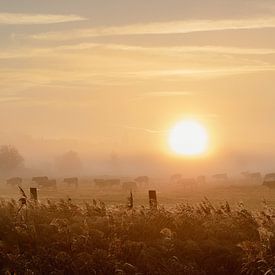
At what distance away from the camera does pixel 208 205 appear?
18453 mm

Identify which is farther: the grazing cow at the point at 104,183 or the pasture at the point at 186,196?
the grazing cow at the point at 104,183

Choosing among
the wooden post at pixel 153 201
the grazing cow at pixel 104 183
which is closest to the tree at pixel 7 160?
the grazing cow at pixel 104 183

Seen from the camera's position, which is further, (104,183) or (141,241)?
(104,183)

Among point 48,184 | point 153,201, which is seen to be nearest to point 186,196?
point 48,184

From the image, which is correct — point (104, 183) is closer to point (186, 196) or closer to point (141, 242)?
point (186, 196)

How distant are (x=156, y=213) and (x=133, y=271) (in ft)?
10.7

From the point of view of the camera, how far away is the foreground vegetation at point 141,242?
48.1 ft

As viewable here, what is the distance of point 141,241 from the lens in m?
16.1

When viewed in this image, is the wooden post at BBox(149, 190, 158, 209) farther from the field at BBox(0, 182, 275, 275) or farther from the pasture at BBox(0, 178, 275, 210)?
the pasture at BBox(0, 178, 275, 210)

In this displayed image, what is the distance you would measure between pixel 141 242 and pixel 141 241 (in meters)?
0.52

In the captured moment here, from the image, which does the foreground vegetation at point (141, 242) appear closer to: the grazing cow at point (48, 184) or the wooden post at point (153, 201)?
the wooden post at point (153, 201)

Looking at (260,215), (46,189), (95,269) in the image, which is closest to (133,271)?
(95,269)

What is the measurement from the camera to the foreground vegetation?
578 inches

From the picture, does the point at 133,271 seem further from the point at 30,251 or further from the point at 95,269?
the point at 30,251
